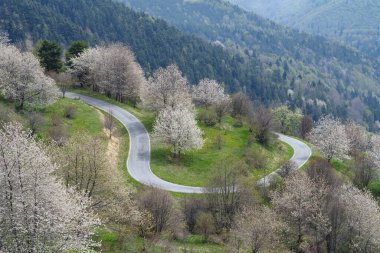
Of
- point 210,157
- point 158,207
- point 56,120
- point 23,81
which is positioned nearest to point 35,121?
point 56,120

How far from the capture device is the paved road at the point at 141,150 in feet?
206

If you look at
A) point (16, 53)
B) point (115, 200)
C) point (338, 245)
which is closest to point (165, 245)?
point (115, 200)

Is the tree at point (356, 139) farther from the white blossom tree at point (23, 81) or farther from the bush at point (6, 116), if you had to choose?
the bush at point (6, 116)

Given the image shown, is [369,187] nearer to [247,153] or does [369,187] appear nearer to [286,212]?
[247,153]

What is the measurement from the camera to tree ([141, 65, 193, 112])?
85.9 meters

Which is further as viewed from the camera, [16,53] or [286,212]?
[16,53]

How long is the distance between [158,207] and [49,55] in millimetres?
62337

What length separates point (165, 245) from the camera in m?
42.5

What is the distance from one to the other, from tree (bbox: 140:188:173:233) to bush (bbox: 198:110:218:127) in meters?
43.7

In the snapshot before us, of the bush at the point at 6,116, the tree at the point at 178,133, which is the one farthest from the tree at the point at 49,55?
the bush at the point at 6,116

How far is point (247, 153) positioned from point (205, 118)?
16.1 metres

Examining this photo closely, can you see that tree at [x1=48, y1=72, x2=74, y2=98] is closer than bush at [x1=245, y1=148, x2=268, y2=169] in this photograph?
Result: No

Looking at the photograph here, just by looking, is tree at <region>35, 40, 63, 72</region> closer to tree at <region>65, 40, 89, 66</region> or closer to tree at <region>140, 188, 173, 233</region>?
tree at <region>65, 40, 89, 66</region>

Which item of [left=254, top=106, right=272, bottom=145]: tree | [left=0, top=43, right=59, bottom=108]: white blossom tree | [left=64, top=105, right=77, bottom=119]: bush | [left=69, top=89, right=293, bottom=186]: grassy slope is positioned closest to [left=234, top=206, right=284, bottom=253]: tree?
[left=69, top=89, right=293, bottom=186]: grassy slope
